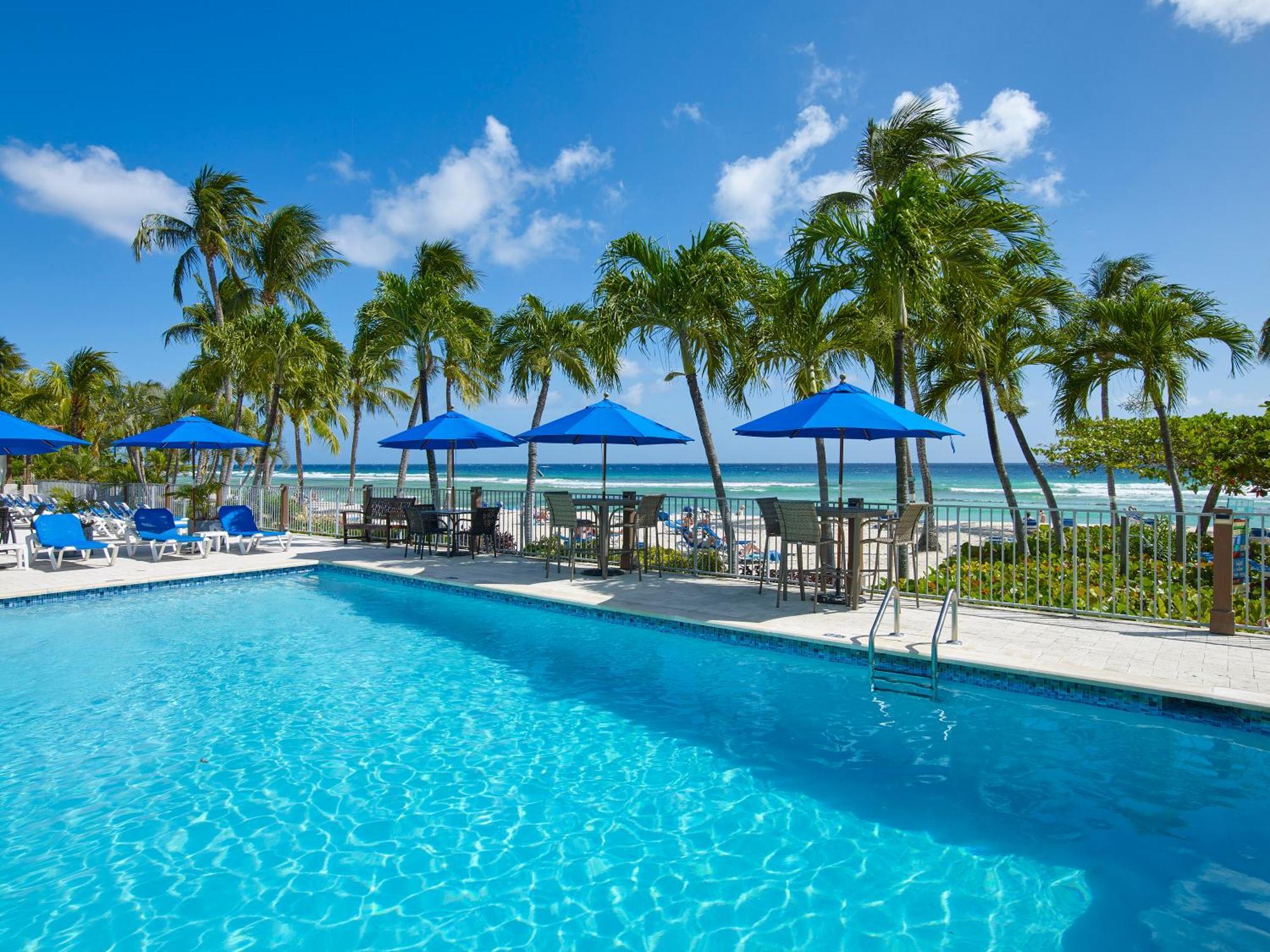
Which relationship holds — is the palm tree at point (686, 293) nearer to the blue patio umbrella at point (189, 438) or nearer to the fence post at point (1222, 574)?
the fence post at point (1222, 574)

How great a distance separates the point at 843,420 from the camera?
7203 mm

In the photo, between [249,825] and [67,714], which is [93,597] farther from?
[249,825]

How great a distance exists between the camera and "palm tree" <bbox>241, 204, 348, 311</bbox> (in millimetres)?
19469

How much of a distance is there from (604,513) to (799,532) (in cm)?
323

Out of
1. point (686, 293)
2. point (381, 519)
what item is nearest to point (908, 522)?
point (686, 293)

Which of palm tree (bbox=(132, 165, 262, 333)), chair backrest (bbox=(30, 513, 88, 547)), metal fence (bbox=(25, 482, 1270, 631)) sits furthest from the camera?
palm tree (bbox=(132, 165, 262, 333))

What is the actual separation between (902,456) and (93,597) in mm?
11536

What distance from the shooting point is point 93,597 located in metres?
9.63

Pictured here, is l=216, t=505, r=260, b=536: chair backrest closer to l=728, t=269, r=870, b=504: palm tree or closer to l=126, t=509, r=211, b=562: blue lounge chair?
l=126, t=509, r=211, b=562: blue lounge chair

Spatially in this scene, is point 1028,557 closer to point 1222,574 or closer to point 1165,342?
point 1222,574

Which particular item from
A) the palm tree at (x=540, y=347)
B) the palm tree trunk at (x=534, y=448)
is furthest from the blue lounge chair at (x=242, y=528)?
the palm tree at (x=540, y=347)

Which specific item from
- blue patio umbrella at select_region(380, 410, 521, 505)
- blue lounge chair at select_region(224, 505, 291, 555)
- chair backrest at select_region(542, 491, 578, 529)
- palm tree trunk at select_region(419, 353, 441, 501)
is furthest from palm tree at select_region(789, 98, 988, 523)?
blue lounge chair at select_region(224, 505, 291, 555)

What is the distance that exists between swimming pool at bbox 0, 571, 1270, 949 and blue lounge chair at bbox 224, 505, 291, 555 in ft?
23.9

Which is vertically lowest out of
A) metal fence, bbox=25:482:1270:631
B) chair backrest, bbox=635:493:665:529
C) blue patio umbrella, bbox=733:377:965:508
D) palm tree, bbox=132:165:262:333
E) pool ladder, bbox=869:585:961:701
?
pool ladder, bbox=869:585:961:701
